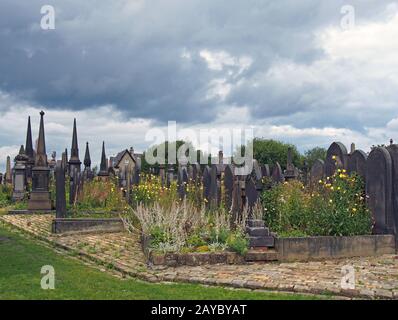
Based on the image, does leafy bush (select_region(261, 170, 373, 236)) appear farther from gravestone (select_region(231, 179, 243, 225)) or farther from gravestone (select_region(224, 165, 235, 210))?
gravestone (select_region(224, 165, 235, 210))

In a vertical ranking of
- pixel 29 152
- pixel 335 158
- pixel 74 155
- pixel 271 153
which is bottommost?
pixel 335 158

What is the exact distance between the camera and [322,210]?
10.3m

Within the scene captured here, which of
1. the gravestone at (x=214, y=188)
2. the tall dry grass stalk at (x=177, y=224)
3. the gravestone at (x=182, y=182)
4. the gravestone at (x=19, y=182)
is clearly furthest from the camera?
the gravestone at (x=19, y=182)

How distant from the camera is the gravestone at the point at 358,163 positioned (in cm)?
1133

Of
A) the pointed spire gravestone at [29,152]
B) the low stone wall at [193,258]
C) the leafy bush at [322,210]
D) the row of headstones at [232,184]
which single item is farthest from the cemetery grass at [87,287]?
the pointed spire gravestone at [29,152]

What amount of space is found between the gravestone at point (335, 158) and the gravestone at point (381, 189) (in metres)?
1.31

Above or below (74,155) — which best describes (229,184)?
below

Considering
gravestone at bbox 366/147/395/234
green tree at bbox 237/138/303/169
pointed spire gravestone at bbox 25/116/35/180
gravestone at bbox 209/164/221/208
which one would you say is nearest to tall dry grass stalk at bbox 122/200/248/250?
gravestone at bbox 209/164/221/208

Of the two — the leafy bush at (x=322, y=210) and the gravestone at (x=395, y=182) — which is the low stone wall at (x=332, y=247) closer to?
the leafy bush at (x=322, y=210)

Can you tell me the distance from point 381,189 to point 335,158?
6.51 feet

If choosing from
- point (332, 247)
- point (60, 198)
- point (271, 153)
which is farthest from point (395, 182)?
point (271, 153)

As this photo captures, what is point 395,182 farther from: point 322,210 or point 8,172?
point 8,172
